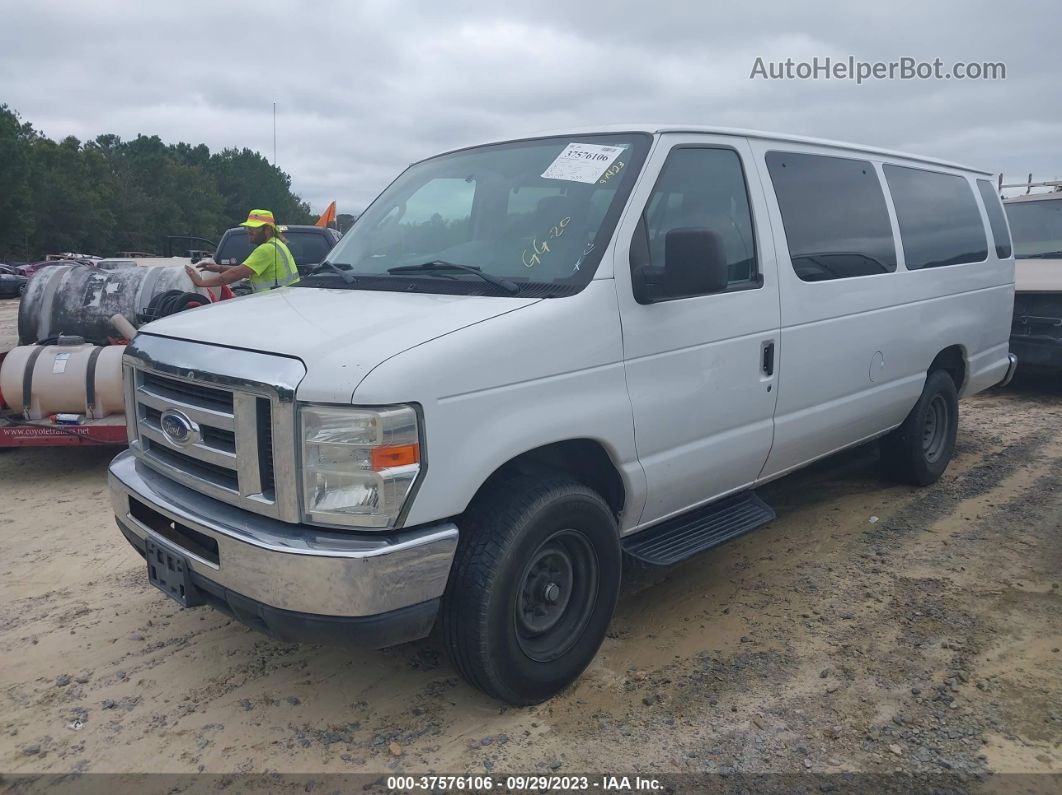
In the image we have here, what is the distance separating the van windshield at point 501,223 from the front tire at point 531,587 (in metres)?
0.80

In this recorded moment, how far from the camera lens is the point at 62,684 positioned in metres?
3.41

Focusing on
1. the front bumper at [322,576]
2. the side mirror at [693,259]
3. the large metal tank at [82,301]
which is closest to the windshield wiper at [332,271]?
the front bumper at [322,576]

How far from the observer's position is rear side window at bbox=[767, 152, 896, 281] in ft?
13.9

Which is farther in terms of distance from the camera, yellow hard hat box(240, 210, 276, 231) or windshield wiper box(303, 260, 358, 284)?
yellow hard hat box(240, 210, 276, 231)

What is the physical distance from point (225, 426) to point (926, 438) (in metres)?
4.83

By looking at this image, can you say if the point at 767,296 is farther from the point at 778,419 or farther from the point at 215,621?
the point at 215,621

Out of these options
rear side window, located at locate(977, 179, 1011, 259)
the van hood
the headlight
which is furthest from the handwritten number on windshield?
rear side window, located at locate(977, 179, 1011, 259)

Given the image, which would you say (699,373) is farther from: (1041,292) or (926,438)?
(1041,292)

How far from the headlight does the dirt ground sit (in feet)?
3.13

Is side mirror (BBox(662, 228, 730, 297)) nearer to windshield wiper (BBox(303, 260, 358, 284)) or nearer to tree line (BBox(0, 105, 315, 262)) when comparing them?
windshield wiper (BBox(303, 260, 358, 284))

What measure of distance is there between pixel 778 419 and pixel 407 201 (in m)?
2.15

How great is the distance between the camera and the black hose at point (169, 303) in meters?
6.66

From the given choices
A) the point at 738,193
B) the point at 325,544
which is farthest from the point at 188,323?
the point at 738,193

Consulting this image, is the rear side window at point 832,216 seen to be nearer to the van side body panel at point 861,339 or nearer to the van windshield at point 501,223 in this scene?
the van side body panel at point 861,339
